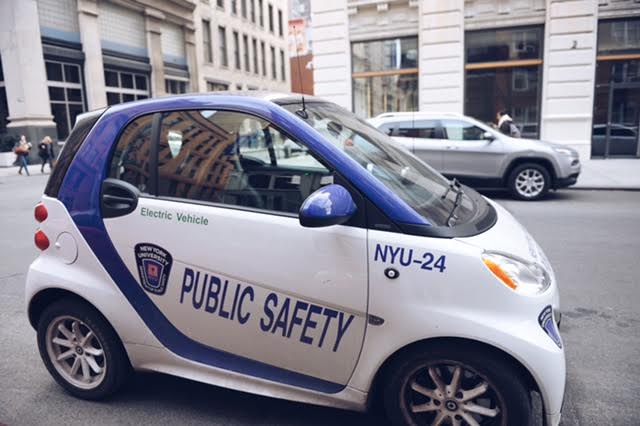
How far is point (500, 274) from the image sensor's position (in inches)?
96.5

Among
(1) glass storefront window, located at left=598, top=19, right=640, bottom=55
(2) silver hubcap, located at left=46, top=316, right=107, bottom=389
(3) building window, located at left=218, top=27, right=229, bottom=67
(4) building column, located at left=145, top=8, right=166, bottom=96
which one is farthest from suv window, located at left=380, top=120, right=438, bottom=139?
(3) building window, located at left=218, top=27, right=229, bottom=67

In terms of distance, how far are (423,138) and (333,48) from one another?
9.74 metres

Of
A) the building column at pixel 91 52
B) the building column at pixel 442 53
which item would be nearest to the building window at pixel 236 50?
the building column at pixel 91 52

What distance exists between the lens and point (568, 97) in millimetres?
17078

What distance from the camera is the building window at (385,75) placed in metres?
18.7

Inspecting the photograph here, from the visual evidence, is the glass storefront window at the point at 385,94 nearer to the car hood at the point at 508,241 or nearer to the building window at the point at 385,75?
the building window at the point at 385,75

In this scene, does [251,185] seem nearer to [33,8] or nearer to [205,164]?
[205,164]

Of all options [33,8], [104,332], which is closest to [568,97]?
[104,332]

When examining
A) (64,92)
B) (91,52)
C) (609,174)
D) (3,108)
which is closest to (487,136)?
(609,174)

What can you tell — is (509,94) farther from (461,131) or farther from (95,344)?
(95,344)

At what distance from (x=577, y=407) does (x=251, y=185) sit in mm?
2305

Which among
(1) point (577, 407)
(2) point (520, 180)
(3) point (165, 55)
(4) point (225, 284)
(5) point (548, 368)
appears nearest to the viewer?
(5) point (548, 368)

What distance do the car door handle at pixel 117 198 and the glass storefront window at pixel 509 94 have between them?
55.2 ft

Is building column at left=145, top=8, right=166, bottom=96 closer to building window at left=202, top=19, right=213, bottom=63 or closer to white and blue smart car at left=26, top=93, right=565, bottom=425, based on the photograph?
building window at left=202, top=19, right=213, bottom=63
